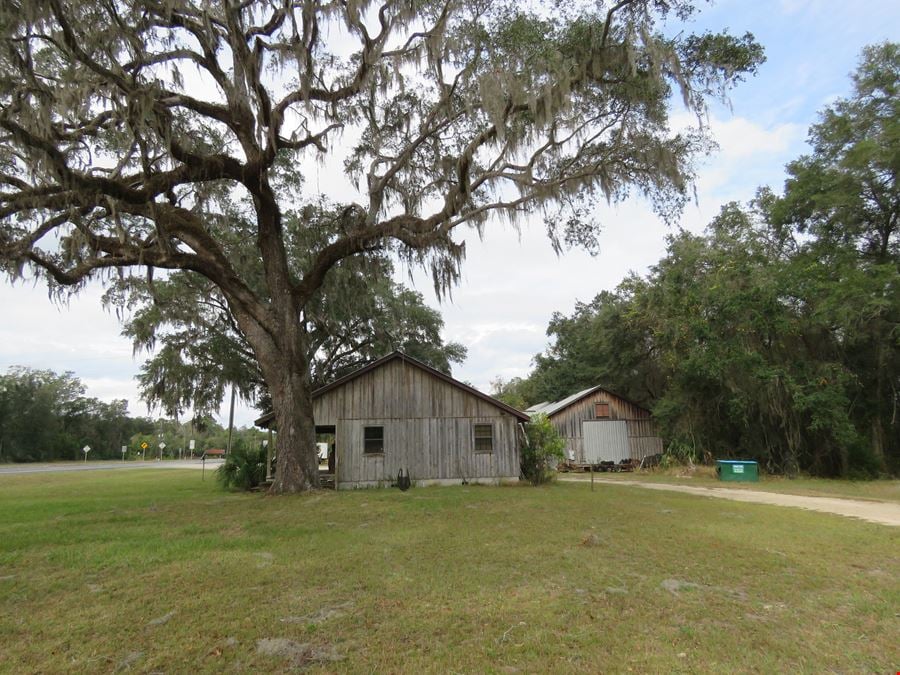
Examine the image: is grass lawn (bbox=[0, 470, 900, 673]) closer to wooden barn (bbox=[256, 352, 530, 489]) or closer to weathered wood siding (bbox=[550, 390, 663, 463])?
wooden barn (bbox=[256, 352, 530, 489])

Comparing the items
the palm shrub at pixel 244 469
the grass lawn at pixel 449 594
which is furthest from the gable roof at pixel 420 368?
the grass lawn at pixel 449 594

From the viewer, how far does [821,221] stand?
22.8 meters

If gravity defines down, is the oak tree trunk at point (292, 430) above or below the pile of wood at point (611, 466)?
above

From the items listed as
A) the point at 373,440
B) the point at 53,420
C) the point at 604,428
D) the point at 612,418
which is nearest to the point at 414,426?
the point at 373,440

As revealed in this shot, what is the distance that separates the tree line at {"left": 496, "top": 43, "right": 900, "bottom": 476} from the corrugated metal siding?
289 cm

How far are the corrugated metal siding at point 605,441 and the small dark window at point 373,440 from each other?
586 inches

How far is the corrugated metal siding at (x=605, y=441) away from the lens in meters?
28.1

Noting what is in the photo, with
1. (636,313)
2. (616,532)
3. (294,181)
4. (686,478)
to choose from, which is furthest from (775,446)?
(294,181)

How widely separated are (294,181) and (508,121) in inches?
324

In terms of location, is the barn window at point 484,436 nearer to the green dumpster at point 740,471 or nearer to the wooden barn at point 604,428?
the green dumpster at point 740,471

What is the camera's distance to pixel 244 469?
55.3 ft

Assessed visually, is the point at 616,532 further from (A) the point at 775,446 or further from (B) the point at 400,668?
(A) the point at 775,446

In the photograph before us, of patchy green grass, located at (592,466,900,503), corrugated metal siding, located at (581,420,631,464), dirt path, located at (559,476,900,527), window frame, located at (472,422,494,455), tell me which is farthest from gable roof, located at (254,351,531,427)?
corrugated metal siding, located at (581,420,631,464)

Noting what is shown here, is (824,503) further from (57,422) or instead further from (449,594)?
(57,422)
